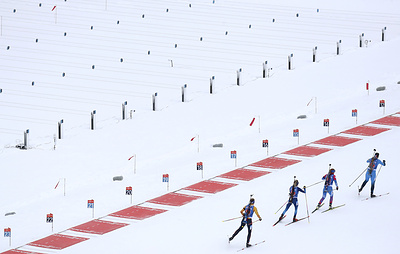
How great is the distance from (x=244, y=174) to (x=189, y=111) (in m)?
8.31

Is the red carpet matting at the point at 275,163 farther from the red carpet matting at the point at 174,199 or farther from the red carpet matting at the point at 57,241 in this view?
the red carpet matting at the point at 57,241

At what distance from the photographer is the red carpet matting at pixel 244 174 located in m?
30.5

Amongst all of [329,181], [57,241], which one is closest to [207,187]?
[329,181]

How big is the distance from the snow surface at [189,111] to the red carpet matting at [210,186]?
468 mm

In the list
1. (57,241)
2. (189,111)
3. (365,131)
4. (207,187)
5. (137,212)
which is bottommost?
(57,241)

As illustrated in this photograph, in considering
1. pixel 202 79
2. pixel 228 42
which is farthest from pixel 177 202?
pixel 228 42

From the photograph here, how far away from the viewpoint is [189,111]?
3869cm

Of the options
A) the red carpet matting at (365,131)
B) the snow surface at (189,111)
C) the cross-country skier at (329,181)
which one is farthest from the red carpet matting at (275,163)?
the cross-country skier at (329,181)

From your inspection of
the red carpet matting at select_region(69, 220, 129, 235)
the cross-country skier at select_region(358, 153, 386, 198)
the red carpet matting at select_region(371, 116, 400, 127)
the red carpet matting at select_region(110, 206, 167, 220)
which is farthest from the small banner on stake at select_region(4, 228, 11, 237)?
the red carpet matting at select_region(371, 116, 400, 127)

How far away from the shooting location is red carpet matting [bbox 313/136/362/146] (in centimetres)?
3309

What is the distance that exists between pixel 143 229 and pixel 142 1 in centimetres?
2764

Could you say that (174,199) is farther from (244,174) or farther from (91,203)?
(244,174)

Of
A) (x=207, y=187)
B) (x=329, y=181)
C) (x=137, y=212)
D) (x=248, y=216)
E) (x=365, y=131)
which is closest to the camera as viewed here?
(x=248, y=216)

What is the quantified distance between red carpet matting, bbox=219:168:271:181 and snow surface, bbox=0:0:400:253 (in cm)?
33
